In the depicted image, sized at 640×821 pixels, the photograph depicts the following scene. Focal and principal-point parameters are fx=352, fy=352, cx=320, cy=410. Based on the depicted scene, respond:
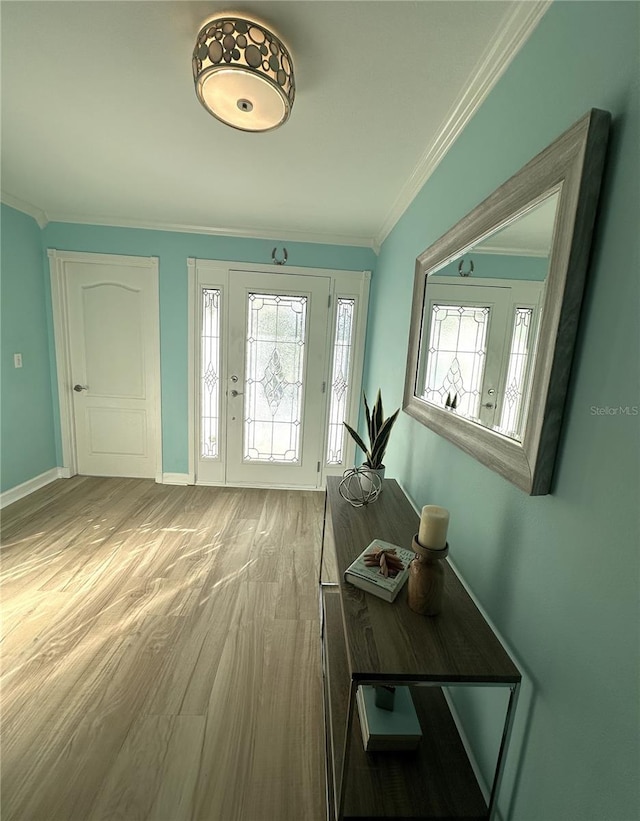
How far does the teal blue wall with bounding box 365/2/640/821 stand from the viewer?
0.59 meters

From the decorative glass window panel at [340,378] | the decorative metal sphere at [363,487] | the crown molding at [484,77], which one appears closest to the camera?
the crown molding at [484,77]

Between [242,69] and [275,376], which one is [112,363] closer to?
[275,376]

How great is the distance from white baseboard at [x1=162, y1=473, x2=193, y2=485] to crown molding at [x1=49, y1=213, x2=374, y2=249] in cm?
223

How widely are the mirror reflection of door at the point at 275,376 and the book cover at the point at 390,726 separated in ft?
7.94

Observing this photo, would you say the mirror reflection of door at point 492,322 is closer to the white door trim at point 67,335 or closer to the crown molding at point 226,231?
the crown molding at point 226,231

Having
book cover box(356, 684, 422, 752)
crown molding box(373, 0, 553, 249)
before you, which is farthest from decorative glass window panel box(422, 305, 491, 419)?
book cover box(356, 684, 422, 752)

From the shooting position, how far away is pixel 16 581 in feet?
6.52

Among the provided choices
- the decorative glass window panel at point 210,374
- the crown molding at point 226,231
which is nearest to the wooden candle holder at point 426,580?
the decorative glass window panel at point 210,374

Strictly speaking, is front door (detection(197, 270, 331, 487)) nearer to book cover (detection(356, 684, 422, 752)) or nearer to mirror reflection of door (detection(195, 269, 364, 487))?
mirror reflection of door (detection(195, 269, 364, 487))

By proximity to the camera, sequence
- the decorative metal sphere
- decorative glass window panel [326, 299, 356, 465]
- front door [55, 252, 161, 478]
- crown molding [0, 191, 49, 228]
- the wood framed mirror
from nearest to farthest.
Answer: the wood framed mirror < the decorative metal sphere < crown molding [0, 191, 49, 228] < front door [55, 252, 161, 478] < decorative glass window panel [326, 299, 356, 465]

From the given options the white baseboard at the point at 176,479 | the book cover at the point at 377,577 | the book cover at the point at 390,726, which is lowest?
the white baseboard at the point at 176,479

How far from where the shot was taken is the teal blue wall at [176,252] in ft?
10.1

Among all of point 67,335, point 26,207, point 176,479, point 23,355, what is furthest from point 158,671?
point 26,207

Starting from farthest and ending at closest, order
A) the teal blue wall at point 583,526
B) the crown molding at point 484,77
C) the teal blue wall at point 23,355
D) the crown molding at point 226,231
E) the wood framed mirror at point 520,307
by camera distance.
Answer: the crown molding at point 226,231 → the teal blue wall at point 23,355 → the crown molding at point 484,77 → the wood framed mirror at point 520,307 → the teal blue wall at point 583,526
